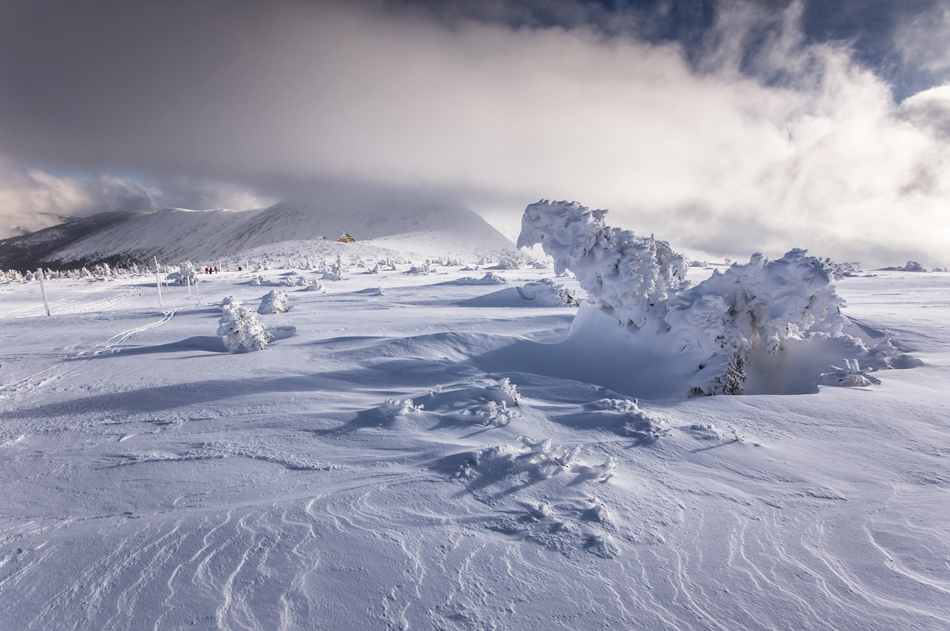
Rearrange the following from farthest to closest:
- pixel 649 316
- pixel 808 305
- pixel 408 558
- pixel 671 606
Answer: pixel 649 316
pixel 808 305
pixel 408 558
pixel 671 606

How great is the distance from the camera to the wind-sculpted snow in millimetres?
5699

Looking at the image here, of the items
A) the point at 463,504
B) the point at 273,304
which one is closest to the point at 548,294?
the point at 273,304

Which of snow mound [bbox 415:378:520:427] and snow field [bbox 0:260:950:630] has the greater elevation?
snow mound [bbox 415:378:520:427]

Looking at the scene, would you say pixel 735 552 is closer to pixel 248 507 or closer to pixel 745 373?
pixel 248 507

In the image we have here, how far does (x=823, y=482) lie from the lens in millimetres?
3113

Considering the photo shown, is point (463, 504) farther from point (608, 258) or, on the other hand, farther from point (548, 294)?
point (548, 294)

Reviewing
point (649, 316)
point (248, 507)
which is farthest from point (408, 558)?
point (649, 316)

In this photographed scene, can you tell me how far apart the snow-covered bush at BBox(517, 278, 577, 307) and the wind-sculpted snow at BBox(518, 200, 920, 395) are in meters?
4.93

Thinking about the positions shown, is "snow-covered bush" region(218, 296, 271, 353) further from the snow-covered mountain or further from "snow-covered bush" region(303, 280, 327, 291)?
the snow-covered mountain

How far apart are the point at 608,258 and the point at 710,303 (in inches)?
71.3

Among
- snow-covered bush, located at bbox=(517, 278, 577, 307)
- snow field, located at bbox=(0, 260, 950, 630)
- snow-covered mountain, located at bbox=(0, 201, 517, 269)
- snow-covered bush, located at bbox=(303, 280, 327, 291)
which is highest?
snow-covered mountain, located at bbox=(0, 201, 517, 269)

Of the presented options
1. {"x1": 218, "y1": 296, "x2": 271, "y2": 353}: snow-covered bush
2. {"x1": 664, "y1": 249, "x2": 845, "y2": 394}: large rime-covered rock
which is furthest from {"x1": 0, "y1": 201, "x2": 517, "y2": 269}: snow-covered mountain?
{"x1": 664, "y1": 249, "x2": 845, "y2": 394}: large rime-covered rock

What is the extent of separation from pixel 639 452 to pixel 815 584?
4.83 feet

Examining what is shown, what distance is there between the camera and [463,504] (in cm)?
283
